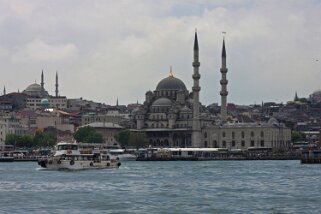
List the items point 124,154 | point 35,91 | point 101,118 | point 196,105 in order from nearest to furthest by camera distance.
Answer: point 124,154 < point 196,105 < point 101,118 < point 35,91

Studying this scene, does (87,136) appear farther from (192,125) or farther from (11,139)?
(192,125)

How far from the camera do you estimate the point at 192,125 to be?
119062mm

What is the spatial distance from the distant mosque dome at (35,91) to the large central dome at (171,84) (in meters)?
48.1

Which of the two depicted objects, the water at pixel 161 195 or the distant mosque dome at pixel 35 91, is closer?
the water at pixel 161 195

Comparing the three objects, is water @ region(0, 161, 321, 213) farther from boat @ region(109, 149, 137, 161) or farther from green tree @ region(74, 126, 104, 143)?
green tree @ region(74, 126, 104, 143)

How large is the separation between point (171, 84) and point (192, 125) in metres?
11.9

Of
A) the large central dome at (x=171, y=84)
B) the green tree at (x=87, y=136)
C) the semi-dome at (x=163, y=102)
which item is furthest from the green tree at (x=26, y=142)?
the large central dome at (x=171, y=84)

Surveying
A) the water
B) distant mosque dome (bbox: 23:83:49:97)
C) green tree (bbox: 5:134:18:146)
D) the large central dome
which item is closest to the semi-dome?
the large central dome

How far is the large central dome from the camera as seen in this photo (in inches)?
5084

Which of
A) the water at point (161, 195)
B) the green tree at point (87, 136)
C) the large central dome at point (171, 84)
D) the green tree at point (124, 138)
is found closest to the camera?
the water at point (161, 195)

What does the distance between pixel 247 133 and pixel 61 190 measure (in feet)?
257

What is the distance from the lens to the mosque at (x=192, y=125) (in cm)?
11506

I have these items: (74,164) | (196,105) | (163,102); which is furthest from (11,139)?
(74,164)

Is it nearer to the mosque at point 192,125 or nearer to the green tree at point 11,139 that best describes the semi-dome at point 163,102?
the mosque at point 192,125
